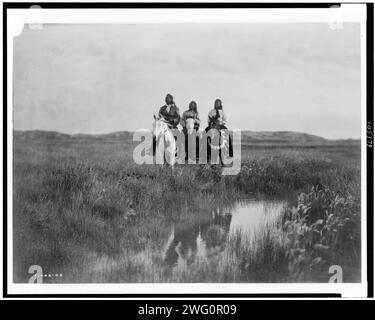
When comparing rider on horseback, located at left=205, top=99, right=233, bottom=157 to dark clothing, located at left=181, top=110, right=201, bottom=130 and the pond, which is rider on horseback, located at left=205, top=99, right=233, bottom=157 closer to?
dark clothing, located at left=181, top=110, right=201, bottom=130

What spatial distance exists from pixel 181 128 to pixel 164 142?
0.93 ft

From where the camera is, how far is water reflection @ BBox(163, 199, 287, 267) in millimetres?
5363

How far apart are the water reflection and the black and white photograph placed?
17 mm

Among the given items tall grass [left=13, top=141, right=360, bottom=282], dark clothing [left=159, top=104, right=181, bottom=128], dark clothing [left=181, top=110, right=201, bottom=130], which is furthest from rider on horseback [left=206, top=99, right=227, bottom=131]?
tall grass [left=13, top=141, right=360, bottom=282]

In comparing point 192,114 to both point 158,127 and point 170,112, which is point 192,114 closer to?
point 170,112

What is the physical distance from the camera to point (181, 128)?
554 centimetres

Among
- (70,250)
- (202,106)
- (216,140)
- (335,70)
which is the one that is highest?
(335,70)

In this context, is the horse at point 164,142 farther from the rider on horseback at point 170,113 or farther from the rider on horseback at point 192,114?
the rider on horseback at point 192,114
